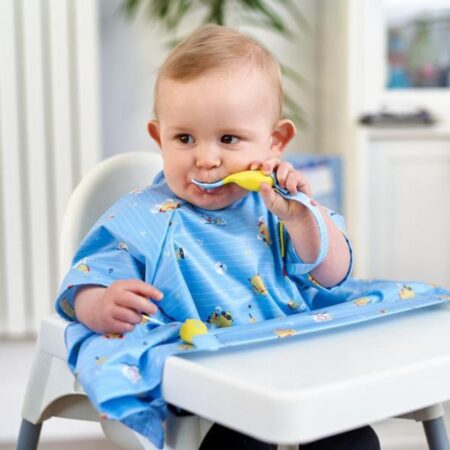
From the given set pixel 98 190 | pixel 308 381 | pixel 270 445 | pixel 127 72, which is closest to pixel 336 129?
pixel 127 72

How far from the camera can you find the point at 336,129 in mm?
2525

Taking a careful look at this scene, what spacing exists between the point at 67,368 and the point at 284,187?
1.01 feet

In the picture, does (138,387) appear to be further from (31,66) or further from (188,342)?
(31,66)

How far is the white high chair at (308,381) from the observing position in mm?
617

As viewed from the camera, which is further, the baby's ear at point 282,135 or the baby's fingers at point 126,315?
the baby's ear at point 282,135

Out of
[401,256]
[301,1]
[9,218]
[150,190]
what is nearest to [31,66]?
[9,218]

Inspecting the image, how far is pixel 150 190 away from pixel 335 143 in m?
1.61

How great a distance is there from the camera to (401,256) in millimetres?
2342

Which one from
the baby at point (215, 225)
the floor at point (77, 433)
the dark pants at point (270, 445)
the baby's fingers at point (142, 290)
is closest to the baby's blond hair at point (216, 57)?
the baby at point (215, 225)

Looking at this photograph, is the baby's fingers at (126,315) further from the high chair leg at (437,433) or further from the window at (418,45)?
the window at (418,45)

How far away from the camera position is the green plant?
7.70 feet

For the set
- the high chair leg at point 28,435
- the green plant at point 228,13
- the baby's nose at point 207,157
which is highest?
the green plant at point 228,13

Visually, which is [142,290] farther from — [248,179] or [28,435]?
[28,435]

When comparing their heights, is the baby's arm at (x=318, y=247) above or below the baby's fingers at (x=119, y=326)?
above
